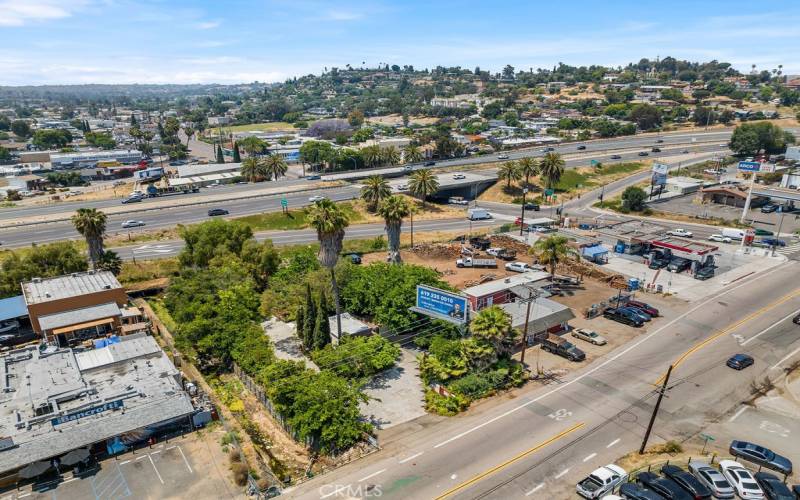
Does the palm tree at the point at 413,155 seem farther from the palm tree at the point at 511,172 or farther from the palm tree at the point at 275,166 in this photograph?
the palm tree at the point at 275,166

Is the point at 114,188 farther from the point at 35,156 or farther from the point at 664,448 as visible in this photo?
the point at 664,448

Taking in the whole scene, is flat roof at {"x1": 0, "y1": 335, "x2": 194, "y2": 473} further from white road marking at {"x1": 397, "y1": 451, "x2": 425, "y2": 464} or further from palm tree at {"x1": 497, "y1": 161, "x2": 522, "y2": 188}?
palm tree at {"x1": 497, "y1": 161, "x2": 522, "y2": 188}

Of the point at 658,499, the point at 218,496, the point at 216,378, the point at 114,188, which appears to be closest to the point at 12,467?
the point at 218,496

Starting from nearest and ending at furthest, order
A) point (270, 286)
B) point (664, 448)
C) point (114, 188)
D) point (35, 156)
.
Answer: point (664, 448)
point (270, 286)
point (114, 188)
point (35, 156)

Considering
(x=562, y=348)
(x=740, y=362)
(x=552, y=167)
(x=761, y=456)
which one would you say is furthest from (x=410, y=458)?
(x=552, y=167)

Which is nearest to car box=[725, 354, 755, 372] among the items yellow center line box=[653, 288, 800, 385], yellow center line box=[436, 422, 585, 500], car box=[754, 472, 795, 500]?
yellow center line box=[653, 288, 800, 385]

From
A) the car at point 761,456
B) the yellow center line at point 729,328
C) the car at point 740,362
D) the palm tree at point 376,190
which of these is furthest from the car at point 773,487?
the palm tree at point 376,190
